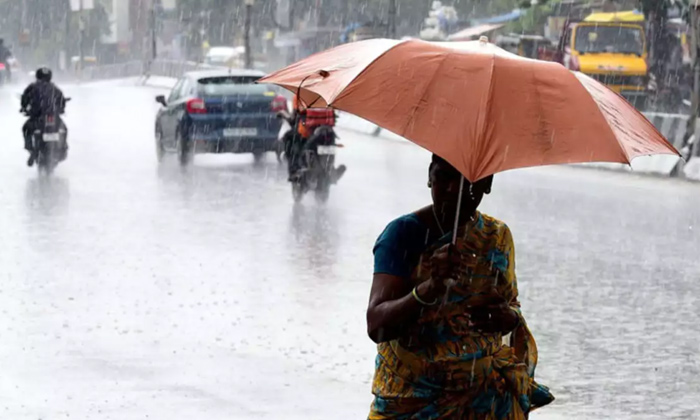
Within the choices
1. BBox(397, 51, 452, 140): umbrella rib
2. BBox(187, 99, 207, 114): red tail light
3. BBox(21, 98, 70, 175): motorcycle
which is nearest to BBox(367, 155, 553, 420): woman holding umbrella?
BBox(397, 51, 452, 140): umbrella rib

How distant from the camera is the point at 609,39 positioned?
120ft

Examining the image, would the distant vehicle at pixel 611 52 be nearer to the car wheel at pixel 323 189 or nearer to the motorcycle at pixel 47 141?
the motorcycle at pixel 47 141

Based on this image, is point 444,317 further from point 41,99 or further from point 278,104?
point 278,104

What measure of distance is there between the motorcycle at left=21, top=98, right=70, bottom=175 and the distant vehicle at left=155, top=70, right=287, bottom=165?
2.18 m

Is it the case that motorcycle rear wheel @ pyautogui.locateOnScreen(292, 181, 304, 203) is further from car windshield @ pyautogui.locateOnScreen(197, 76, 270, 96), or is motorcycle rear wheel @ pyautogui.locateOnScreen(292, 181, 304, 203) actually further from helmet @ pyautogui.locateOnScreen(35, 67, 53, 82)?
car windshield @ pyautogui.locateOnScreen(197, 76, 270, 96)

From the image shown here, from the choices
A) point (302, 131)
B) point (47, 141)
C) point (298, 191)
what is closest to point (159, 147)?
point (47, 141)

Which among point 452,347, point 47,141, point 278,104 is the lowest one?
point 47,141

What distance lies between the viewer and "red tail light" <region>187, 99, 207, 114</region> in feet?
71.1

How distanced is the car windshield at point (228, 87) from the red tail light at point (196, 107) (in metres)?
0.16

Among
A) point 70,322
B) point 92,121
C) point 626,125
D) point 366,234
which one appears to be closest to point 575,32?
point 92,121

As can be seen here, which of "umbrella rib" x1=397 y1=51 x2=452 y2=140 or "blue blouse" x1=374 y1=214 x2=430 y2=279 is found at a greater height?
"umbrella rib" x1=397 y1=51 x2=452 y2=140

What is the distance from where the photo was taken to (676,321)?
9.24 m

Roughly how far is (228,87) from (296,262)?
35.2 ft

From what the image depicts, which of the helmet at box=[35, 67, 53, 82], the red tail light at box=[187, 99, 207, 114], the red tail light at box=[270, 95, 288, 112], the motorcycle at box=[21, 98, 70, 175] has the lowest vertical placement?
the motorcycle at box=[21, 98, 70, 175]
